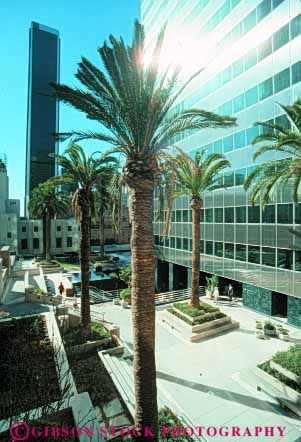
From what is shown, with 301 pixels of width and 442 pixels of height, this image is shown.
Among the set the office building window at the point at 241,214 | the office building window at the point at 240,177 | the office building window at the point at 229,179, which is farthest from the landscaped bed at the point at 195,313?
the office building window at the point at 229,179

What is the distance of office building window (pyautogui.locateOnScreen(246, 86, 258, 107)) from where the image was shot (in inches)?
777

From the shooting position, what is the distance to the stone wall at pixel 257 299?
730 inches

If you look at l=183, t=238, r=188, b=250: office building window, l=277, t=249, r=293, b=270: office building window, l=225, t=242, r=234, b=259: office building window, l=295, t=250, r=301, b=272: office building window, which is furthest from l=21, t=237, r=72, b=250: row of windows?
l=295, t=250, r=301, b=272: office building window

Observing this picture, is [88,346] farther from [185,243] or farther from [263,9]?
[263,9]

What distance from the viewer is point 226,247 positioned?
22.8 meters

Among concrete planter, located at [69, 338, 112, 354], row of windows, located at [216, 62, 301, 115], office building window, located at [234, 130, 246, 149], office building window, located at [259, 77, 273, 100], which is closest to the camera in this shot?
concrete planter, located at [69, 338, 112, 354]

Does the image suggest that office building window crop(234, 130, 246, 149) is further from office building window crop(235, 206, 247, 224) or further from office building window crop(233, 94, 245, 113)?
office building window crop(235, 206, 247, 224)

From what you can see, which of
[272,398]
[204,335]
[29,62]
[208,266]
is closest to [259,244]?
[208,266]

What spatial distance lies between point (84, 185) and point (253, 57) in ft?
56.0

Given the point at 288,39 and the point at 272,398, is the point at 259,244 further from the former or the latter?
the point at 288,39

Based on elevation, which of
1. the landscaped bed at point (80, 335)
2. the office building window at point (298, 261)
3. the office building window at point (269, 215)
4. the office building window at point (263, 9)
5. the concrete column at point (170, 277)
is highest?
the office building window at point (263, 9)

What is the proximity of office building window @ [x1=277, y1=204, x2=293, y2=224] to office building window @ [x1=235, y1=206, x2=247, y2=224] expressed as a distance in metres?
3.28

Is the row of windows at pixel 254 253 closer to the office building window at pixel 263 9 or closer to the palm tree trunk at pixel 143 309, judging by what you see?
the palm tree trunk at pixel 143 309

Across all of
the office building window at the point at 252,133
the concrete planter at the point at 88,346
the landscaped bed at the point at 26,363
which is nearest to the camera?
the landscaped bed at the point at 26,363
